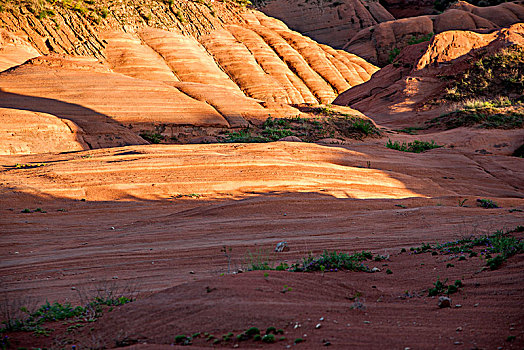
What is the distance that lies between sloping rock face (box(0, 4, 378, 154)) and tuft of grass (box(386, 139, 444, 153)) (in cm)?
492

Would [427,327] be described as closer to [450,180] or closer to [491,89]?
[450,180]

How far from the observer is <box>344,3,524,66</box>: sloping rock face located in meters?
44.5

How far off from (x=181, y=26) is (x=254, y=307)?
3711cm

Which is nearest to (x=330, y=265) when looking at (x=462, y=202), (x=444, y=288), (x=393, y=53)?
(x=444, y=288)

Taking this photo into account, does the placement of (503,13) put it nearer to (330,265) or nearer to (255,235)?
(255,235)

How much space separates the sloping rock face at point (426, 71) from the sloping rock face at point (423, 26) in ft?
40.3

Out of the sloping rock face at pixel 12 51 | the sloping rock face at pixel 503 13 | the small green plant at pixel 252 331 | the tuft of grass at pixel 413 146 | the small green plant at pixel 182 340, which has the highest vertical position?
the sloping rock face at pixel 503 13

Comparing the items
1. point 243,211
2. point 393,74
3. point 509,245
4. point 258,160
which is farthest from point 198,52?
point 509,245

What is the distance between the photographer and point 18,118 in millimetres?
14398

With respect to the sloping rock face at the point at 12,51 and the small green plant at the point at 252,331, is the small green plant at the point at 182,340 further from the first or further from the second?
the sloping rock face at the point at 12,51

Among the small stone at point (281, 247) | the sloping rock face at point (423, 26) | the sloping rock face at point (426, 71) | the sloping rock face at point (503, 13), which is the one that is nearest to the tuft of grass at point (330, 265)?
the small stone at point (281, 247)

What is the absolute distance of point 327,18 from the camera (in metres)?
57.2

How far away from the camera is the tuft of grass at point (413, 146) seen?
17.1m

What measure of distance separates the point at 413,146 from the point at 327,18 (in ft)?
144
